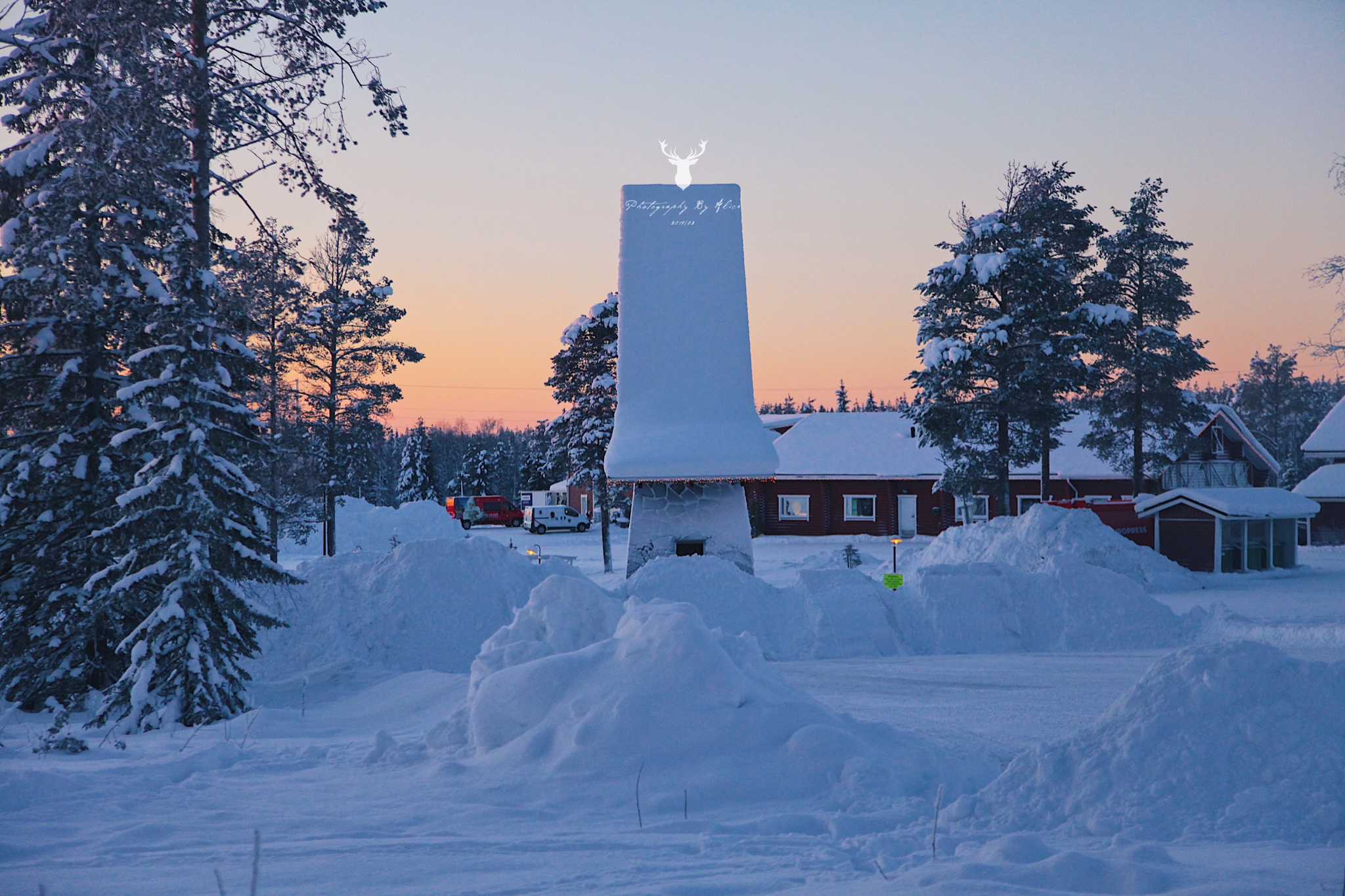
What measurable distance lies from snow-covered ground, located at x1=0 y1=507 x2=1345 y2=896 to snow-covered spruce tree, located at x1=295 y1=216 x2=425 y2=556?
21.8 meters

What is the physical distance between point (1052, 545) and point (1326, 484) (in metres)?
24.7

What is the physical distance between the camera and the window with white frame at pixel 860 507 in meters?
42.4

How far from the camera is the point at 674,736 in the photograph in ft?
21.5

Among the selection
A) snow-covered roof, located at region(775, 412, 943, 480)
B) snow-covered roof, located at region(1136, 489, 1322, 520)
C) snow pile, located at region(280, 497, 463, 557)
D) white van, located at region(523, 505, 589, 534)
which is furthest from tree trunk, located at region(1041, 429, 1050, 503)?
white van, located at region(523, 505, 589, 534)

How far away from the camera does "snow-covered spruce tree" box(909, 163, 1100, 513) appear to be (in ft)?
86.9

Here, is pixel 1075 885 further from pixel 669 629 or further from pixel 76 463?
pixel 76 463

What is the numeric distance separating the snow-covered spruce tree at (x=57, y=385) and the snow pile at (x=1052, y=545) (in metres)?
17.9

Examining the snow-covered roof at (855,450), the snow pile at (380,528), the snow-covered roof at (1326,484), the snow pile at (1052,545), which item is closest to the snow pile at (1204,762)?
the snow pile at (1052,545)

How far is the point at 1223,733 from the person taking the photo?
5832mm

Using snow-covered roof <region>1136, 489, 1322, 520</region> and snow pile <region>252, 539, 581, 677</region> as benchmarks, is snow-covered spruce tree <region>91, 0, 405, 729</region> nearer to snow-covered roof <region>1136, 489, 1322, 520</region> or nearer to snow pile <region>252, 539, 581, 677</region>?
snow pile <region>252, 539, 581, 677</region>

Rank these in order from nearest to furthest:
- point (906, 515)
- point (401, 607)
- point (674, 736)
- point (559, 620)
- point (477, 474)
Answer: point (674, 736) → point (559, 620) → point (401, 607) → point (906, 515) → point (477, 474)

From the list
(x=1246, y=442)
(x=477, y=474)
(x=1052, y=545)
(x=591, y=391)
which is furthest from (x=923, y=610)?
(x=477, y=474)

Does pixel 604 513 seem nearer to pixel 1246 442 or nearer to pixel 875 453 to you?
pixel 875 453

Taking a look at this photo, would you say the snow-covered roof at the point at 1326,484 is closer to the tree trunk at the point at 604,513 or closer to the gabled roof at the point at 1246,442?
the gabled roof at the point at 1246,442
